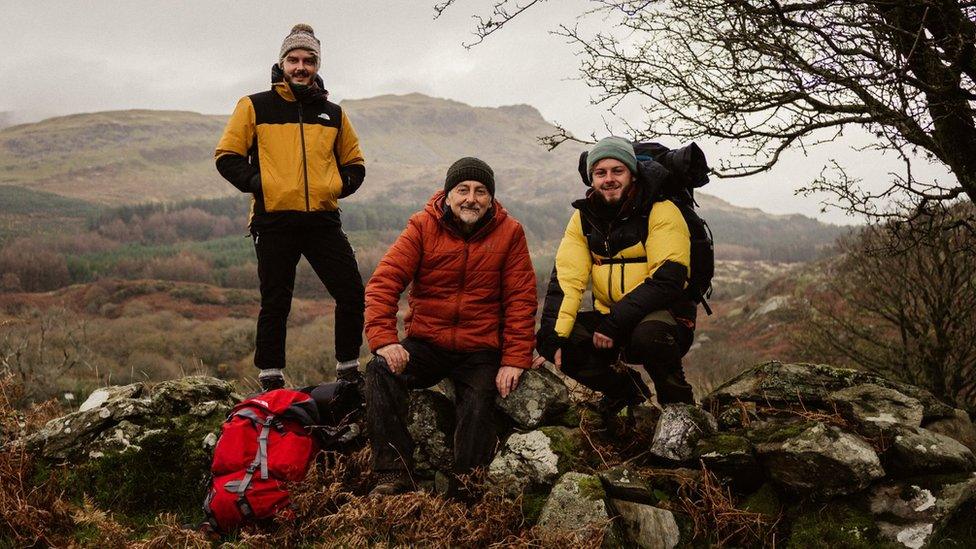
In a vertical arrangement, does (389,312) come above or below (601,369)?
above

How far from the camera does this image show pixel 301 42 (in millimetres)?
4336

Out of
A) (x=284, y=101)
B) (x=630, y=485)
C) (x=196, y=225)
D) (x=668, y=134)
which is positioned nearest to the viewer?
(x=630, y=485)

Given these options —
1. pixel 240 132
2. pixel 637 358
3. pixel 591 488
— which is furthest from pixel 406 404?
pixel 240 132

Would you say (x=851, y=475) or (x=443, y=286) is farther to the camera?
(x=443, y=286)

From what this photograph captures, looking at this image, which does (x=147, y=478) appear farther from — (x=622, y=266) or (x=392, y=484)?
(x=622, y=266)

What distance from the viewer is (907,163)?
4.09 meters

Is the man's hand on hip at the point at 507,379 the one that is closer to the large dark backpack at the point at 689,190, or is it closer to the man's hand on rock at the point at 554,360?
the man's hand on rock at the point at 554,360

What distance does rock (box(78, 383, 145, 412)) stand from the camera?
14.7 ft

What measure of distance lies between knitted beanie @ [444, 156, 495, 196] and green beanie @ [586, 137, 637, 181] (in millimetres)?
712

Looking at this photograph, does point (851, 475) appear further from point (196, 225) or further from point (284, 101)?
point (196, 225)

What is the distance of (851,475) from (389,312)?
113 inches

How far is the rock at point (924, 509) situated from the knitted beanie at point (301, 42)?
477 centimetres

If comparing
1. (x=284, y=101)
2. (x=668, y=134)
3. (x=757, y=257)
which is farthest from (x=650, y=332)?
(x=757, y=257)

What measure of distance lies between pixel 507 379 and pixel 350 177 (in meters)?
2.19
